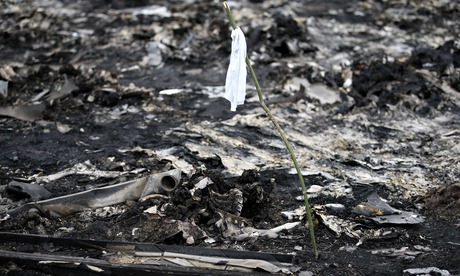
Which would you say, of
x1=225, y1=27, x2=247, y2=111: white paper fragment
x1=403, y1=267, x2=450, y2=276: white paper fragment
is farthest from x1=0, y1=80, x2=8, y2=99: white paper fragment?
x1=403, y1=267, x2=450, y2=276: white paper fragment

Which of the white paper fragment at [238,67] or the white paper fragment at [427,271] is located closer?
the white paper fragment at [238,67]

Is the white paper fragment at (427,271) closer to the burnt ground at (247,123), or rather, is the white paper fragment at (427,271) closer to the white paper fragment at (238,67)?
the burnt ground at (247,123)

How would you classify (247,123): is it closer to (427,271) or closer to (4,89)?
(4,89)

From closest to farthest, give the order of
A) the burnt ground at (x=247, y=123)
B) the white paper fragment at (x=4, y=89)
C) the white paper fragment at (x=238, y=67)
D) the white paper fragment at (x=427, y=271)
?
the white paper fragment at (x=238, y=67) → the white paper fragment at (x=427, y=271) → the burnt ground at (x=247, y=123) → the white paper fragment at (x=4, y=89)

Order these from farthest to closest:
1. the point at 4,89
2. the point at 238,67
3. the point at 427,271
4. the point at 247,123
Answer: the point at 4,89, the point at 247,123, the point at 427,271, the point at 238,67

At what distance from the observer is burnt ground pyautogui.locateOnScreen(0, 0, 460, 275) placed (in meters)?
5.00

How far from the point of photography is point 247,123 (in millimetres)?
7117

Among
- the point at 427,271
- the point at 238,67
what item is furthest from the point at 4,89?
the point at 427,271

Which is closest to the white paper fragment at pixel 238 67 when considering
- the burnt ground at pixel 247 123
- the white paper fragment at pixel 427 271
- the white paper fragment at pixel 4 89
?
the burnt ground at pixel 247 123

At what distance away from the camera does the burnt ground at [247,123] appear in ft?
16.4

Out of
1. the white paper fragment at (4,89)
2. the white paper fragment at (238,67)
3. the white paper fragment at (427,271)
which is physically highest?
Result: the white paper fragment at (238,67)

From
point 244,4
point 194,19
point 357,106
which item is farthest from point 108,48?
point 357,106

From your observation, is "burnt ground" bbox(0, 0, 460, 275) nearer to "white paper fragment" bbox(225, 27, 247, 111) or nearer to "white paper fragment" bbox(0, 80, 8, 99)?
"white paper fragment" bbox(0, 80, 8, 99)

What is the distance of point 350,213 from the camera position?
5.30 m
